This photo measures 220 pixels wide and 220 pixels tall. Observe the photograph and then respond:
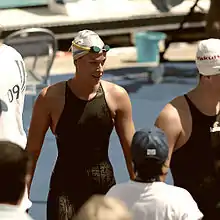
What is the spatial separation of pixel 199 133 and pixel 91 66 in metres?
0.69

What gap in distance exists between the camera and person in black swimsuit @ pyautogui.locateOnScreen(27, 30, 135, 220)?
13.5 feet

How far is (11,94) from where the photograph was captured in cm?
359

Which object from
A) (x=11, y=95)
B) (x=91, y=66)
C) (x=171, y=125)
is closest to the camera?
(x=11, y=95)

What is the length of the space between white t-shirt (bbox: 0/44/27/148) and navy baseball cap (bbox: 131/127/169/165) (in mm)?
630

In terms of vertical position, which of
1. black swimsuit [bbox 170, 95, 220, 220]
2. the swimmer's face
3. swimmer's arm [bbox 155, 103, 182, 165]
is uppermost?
the swimmer's face

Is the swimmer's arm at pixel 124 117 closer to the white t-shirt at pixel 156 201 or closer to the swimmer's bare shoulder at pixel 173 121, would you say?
the swimmer's bare shoulder at pixel 173 121

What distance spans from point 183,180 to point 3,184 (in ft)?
5.26

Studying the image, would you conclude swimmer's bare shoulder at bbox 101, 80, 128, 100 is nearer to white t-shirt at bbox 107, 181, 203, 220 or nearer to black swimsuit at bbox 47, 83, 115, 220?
black swimsuit at bbox 47, 83, 115, 220

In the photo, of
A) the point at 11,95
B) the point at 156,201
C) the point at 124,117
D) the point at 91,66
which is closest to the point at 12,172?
the point at 156,201

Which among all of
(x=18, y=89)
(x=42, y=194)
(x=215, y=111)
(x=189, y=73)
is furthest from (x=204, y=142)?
(x=189, y=73)

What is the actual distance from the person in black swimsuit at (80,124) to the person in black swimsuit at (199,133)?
0.41m

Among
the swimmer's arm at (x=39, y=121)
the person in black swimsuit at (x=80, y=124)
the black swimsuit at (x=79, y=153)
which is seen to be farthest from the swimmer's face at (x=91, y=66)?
the swimmer's arm at (x=39, y=121)

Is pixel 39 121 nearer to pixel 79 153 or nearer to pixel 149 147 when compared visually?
pixel 79 153

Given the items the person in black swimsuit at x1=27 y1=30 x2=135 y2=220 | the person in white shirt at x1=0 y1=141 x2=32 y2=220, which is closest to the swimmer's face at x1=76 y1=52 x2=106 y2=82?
the person in black swimsuit at x1=27 y1=30 x2=135 y2=220
